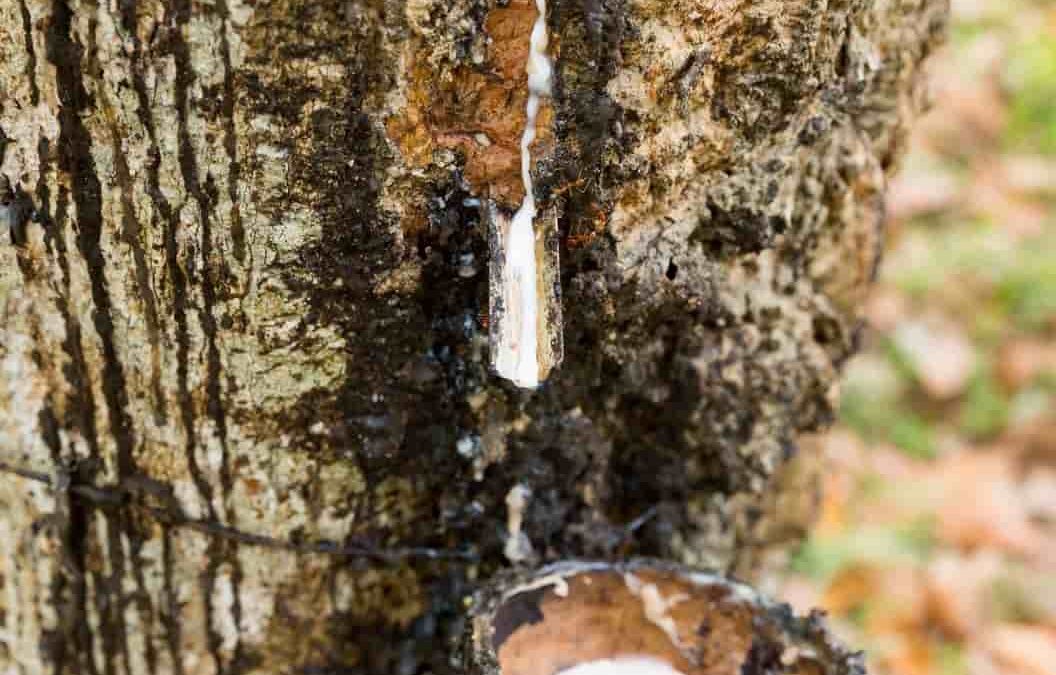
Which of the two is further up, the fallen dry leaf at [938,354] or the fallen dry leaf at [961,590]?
the fallen dry leaf at [938,354]

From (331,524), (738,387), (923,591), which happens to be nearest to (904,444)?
(923,591)

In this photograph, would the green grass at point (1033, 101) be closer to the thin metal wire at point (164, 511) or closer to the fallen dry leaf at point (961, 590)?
the fallen dry leaf at point (961, 590)

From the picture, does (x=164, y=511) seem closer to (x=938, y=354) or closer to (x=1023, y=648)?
(x=1023, y=648)

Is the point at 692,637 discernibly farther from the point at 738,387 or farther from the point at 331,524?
the point at 331,524

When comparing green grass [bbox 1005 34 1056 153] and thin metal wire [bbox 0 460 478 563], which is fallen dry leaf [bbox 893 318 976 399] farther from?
thin metal wire [bbox 0 460 478 563]

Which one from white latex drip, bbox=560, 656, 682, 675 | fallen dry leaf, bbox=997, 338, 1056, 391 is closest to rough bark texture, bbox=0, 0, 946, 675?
white latex drip, bbox=560, 656, 682, 675

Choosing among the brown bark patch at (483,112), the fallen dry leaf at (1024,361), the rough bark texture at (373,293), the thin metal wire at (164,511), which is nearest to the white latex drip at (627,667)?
the rough bark texture at (373,293)
